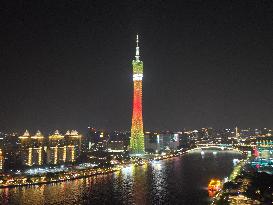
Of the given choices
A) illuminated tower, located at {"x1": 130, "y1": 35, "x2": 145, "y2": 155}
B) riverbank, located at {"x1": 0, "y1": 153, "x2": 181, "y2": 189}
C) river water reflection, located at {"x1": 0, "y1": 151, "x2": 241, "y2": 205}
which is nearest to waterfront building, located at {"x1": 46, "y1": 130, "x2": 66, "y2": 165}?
illuminated tower, located at {"x1": 130, "y1": 35, "x2": 145, "y2": 155}

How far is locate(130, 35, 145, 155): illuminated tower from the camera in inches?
710

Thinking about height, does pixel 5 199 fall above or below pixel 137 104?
below

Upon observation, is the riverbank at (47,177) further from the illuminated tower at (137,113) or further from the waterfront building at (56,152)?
the waterfront building at (56,152)

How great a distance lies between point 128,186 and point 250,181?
139 inches

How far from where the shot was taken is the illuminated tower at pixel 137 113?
59.2 feet

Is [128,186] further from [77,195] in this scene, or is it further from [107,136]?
[107,136]

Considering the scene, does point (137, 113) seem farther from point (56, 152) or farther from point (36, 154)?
point (36, 154)

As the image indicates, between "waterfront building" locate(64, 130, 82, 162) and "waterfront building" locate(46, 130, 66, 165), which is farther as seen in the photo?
"waterfront building" locate(64, 130, 82, 162)

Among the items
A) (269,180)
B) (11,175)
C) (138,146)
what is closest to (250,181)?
(269,180)

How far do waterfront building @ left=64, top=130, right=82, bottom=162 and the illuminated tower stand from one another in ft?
10.6

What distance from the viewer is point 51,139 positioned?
22078 millimetres

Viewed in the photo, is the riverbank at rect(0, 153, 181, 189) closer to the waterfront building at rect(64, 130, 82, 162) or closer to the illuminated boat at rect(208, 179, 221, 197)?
the waterfront building at rect(64, 130, 82, 162)

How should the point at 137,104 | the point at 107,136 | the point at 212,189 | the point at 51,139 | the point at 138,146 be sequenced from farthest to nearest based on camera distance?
the point at 107,136, the point at 51,139, the point at 138,146, the point at 137,104, the point at 212,189

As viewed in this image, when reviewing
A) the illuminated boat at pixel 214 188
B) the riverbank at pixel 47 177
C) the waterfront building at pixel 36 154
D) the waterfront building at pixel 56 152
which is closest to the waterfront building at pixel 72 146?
the waterfront building at pixel 56 152
